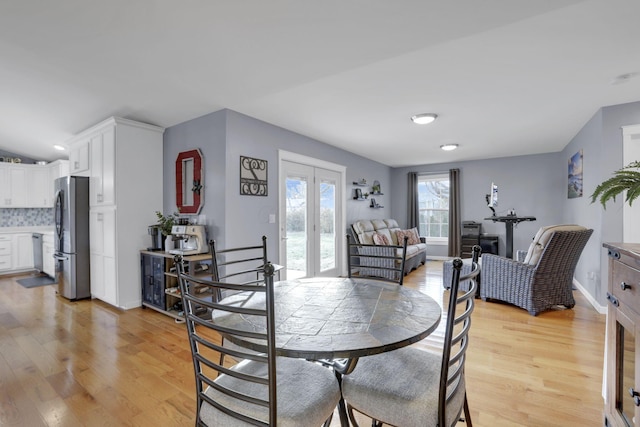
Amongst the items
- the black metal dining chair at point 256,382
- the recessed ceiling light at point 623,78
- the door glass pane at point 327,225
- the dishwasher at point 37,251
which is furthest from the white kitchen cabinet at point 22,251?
the recessed ceiling light at point 623,78

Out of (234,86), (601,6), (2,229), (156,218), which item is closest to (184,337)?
(156,218)

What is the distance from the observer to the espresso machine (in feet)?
11.1

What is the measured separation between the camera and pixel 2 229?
5973mm

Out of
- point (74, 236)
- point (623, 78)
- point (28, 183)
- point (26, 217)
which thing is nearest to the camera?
point (623, 78)

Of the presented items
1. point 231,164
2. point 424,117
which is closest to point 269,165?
point 231,164

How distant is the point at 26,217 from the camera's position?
21.0 ft

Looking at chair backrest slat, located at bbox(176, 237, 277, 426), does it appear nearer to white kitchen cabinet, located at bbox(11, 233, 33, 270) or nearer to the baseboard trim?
the baseboard trim

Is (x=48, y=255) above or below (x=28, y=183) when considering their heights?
below

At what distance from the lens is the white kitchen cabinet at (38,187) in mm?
6195

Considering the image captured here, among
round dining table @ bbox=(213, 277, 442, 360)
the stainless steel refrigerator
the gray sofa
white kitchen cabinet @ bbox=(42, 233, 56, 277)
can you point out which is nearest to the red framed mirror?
the stainless steel refrigerator

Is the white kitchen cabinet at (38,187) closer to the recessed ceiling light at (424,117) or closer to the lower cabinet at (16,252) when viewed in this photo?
the lower cabinet at (16,252)

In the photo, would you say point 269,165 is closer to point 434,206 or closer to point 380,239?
point 380,239

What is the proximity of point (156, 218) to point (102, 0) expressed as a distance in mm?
2697

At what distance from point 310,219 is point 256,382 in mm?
3741
